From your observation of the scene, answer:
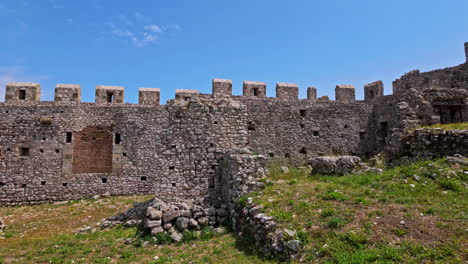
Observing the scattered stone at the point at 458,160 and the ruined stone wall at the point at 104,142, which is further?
the ruined stone wall at the point at 104,142

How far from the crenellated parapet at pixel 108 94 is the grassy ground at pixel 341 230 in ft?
30.6

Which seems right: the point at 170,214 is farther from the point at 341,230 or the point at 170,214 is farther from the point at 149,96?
the point at 149,96

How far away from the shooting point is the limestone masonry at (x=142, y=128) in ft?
58.4

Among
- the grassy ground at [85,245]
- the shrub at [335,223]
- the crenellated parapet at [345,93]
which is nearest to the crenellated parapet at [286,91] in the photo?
the crenellated parapet at [345,93]

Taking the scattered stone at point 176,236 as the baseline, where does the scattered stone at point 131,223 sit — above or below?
below

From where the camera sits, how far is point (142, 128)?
1928 cm

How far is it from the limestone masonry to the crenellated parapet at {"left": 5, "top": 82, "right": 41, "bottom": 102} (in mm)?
55

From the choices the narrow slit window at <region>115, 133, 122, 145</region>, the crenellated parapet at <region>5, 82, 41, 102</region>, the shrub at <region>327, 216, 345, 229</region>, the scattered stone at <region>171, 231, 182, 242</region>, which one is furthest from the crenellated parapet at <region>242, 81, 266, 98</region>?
the shrub at <region>327, 216, 345, 229</region>

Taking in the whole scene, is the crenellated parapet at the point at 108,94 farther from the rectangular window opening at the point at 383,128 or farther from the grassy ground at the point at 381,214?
the rectangular window opening at the point at 383,128

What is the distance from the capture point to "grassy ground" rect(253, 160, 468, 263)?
17.4ft

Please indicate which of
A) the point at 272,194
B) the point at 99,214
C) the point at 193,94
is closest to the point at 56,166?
the point at 99,214

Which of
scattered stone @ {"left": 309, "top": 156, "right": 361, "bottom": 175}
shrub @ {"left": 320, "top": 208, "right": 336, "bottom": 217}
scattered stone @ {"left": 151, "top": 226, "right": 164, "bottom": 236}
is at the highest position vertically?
scattered stone @ {"left": 309, "top": 156, "right": 361, "bottom": 175}

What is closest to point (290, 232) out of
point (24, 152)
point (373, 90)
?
point (373, 90)

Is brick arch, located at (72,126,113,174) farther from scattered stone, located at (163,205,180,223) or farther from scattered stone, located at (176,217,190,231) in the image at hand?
scattered stone, located at (176,217,190,231)
